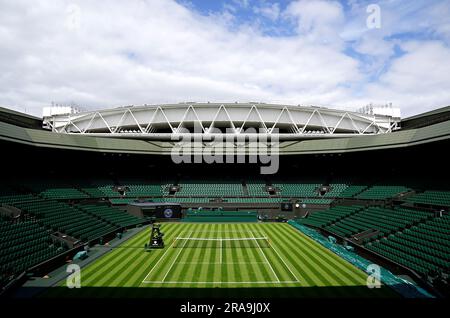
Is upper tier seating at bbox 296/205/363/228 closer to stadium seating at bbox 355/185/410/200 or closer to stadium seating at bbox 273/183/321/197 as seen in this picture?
stadium seating at bbox 355/185/410/200

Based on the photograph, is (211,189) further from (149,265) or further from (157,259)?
(149,265)

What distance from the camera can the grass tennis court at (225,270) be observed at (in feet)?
49.0

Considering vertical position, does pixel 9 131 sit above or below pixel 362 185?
above

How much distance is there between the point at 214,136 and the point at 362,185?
22.6m

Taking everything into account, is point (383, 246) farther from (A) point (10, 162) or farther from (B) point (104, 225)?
(A) point (10, 162)

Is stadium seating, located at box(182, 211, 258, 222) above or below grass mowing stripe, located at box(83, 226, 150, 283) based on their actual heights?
above

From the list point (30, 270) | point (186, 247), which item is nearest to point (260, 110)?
point (186, 247)

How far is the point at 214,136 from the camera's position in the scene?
41.1 meters

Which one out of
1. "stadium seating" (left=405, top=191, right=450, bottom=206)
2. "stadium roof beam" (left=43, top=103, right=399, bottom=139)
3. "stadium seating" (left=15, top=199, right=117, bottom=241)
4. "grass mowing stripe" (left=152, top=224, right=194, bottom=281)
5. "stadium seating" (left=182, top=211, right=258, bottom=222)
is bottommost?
"grass mowing stripe" (left=152, top=224, right=194, bottom=281)

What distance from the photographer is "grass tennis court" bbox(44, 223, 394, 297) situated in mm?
14938

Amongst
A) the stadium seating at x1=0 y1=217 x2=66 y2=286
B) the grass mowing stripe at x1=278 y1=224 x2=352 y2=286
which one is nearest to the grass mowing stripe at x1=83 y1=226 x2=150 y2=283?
the stadium seating at x1=0 y1=217 x2=66 y2=286

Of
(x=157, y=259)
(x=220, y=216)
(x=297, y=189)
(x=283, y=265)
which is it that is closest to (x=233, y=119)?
(x=297, y=189)

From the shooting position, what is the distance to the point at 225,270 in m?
18.2

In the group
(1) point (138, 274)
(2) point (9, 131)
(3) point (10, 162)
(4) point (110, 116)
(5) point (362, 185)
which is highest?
(4) point (110, 116)
